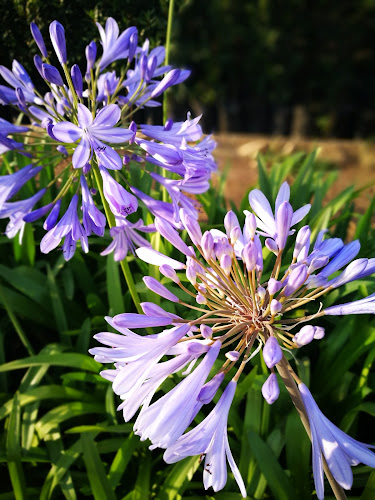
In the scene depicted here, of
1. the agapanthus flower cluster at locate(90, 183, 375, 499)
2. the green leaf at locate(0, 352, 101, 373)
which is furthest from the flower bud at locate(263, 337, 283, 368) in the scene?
the green leaf at locate(0, 352, 101, 373)

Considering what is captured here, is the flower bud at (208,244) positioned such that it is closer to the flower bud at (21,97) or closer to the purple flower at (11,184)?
the purple flower at (11,184)

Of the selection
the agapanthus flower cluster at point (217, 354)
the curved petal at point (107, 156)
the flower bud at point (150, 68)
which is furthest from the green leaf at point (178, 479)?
the flower bud at point (150, 68)

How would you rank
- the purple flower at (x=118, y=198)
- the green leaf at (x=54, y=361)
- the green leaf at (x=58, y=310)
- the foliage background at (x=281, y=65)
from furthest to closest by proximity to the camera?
the foliage background at (x=281, y=65)
the green leaf at (x=58, y=310)
the green leaf at (x=54, y=361)
the purple flower at (x=118, y=198)

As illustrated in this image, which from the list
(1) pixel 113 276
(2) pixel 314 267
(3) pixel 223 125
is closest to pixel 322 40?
(3) pixel 223 125

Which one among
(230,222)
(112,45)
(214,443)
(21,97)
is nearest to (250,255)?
(230,222)

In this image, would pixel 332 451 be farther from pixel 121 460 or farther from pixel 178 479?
pixel 121 460

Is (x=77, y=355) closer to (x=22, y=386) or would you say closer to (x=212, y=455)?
(x=22, y=386)

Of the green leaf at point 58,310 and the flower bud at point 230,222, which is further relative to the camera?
the green leaf at point 58,310
